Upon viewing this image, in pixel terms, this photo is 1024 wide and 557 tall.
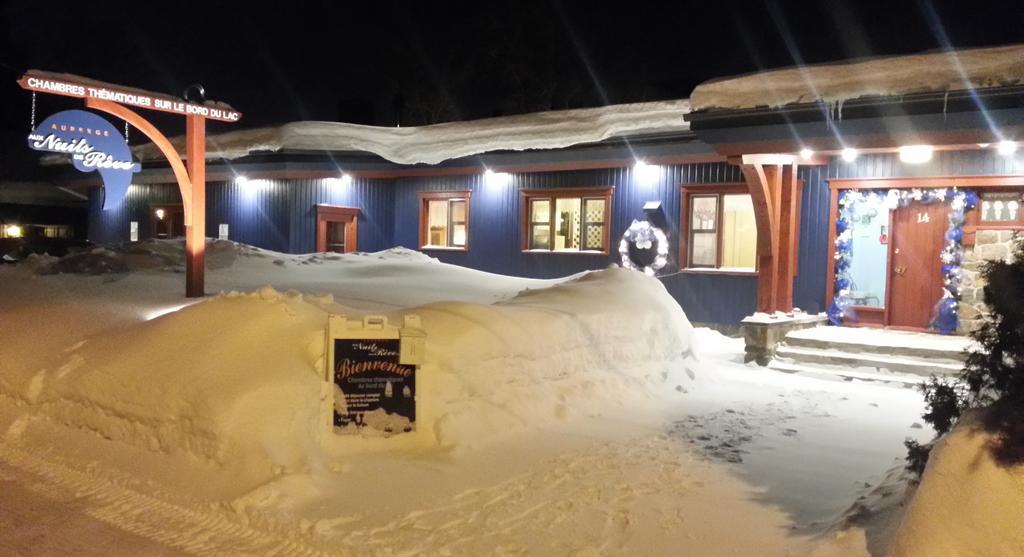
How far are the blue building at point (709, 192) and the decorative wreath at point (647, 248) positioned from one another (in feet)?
0.13

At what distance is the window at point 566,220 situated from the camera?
17.3m

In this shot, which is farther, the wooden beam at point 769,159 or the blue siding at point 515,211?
the blue siding at point 515,211

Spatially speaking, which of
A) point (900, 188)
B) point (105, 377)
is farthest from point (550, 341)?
point (900, 188)

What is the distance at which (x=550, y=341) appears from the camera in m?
9.05

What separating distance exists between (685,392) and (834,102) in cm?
448

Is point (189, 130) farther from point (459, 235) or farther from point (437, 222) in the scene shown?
point (437, 222)

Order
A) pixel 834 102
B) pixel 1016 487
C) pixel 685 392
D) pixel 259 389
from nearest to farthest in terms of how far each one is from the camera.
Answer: pixel 1016 487 → pixel 259 389 → pixel 685 392 → pixel 834 102

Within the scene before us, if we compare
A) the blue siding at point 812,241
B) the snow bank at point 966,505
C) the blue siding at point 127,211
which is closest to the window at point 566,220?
the blue siding at point 812,241

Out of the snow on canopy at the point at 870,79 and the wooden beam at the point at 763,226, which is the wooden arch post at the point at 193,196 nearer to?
the snow on canopy at the point at 870,79

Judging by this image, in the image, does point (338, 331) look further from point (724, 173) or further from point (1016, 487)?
point (724, 173)

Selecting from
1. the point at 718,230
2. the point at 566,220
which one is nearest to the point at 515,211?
the point at 566,220

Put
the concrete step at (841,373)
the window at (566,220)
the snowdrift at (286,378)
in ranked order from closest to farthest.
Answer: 1. the snowdrift at (286,378)
2. the concrete step at (841,373)
3. the window at (566,220)

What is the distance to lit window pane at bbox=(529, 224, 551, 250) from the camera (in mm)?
18250

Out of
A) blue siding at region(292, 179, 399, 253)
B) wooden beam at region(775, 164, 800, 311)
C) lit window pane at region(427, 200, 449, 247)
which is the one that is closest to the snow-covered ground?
wooden beam at region(775, 164, 800, 311)
